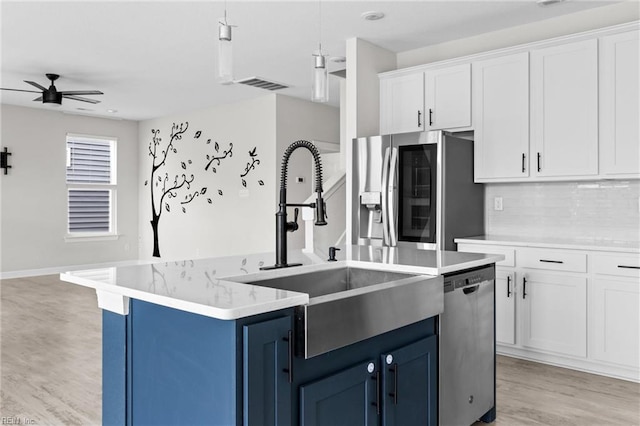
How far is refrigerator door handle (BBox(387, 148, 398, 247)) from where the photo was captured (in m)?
4.15

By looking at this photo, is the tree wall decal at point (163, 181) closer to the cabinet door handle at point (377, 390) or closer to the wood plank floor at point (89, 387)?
the wood plank floor at point (89, 387)

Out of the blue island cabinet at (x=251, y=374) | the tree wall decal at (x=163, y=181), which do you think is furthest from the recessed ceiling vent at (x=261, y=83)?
the blue island cabinet at (x=251, y=374)

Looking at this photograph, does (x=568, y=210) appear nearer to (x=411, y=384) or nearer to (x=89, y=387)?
(x=411, y=384)

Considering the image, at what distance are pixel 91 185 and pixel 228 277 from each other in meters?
7.84

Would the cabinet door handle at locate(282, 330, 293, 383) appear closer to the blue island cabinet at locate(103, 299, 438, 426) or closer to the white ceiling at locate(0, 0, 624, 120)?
the blue island cabinet at locate(103, 299, 438, 426)

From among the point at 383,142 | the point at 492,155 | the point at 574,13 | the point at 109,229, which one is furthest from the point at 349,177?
the point at 109,229

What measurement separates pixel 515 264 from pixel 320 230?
8.63 ft

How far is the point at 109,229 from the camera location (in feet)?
29.8

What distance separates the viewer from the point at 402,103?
463cm

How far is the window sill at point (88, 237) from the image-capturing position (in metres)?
8.42

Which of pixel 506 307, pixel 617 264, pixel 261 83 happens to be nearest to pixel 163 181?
pixel 261 83

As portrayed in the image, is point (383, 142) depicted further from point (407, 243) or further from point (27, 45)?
point (27, 45)

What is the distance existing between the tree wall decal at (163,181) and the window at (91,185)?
2.32ft
